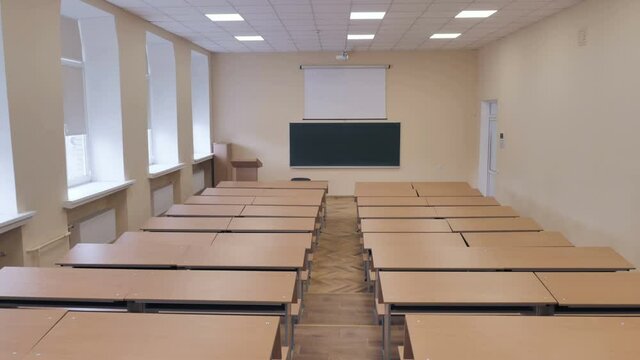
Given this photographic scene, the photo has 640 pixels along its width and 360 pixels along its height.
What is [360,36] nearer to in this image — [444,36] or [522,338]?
[444,36]

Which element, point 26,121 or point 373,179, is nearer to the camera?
point 26,121

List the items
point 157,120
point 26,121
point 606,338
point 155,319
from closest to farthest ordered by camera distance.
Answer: point 606,338 < point 155,319 < point 26,121 < point 157,120

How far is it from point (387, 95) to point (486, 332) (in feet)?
29.2

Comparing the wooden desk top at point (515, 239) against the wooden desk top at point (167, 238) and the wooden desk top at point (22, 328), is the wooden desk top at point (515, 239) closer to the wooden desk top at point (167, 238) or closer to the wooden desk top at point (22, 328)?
the wooden desk top at point (167, 238)

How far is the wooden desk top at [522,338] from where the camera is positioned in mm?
2117

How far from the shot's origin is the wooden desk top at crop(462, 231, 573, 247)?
4.31 meters

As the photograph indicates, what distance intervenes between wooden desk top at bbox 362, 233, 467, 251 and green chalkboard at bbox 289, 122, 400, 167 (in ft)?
21.1

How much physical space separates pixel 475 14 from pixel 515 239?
A: 3.66 m

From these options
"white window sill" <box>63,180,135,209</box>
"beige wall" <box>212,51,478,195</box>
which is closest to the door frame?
"beige wall" <box>212,51,478,195</box>

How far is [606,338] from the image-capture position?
224 cm

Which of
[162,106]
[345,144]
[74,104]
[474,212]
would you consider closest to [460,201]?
[474,212]

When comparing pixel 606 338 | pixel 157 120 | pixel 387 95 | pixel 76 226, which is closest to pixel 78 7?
pixel 76 226

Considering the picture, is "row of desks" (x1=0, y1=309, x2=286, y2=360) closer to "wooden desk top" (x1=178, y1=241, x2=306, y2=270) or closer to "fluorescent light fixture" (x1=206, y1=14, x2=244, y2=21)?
"wooden desk top" (x1=178, y1=241, x2=306, y2=270)

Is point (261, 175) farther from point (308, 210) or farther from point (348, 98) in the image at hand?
point (308, 210)
